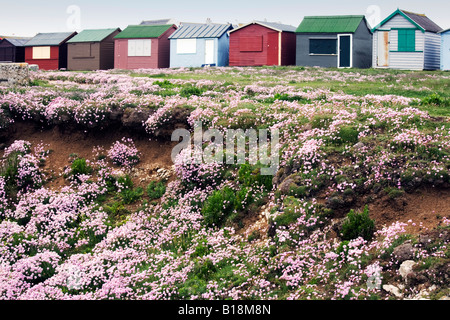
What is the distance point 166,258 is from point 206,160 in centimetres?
413

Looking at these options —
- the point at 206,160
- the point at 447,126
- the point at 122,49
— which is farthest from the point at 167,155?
the point at 122,49

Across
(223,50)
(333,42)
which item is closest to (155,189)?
(333,42)

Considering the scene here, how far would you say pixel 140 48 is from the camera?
5947 centimetres

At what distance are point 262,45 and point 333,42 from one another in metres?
7.04

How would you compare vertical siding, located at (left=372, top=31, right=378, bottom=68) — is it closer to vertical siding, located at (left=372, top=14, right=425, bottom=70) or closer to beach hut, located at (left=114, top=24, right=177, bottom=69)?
vertical siding, located at (left=372, top=14, right=425, bottom=70)

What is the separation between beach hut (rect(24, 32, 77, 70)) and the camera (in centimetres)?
6569

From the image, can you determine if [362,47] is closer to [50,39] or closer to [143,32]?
[143,32]

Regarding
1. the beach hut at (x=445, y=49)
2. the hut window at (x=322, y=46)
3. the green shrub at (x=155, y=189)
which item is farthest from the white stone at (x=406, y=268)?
the hut window at (x=322, y=46)

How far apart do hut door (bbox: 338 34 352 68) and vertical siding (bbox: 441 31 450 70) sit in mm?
7914

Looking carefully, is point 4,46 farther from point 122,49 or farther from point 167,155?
point 167,155

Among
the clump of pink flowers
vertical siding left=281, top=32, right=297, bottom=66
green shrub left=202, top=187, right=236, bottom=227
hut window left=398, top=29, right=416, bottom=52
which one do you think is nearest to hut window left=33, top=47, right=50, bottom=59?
vertical siding left=281, top=32, right=297, bottom=66

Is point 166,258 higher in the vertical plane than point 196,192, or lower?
lower

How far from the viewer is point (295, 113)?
17.3m
